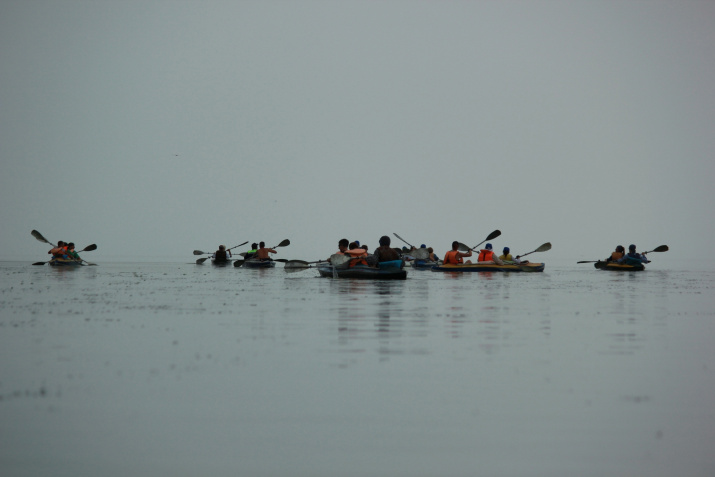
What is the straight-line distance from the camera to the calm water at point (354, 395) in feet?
22.6

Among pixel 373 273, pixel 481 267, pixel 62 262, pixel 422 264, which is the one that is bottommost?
pixel 373 273

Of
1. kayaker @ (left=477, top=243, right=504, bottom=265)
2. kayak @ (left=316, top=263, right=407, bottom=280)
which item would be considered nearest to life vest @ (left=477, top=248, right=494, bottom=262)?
kayaker @ (left=477, top=243, right=504, bottom=265)

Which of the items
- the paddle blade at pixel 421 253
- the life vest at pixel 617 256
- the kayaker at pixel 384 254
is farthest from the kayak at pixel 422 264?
the kayaker at pixel 384 254

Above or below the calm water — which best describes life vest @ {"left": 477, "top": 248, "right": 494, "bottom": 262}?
above

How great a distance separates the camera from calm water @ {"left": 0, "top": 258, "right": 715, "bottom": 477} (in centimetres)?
688

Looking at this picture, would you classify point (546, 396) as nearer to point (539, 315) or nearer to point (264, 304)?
point (539, 315)

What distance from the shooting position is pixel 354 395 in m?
9.30

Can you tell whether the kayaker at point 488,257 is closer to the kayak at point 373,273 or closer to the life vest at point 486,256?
the life vest at point 486,256

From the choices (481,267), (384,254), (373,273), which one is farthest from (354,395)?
(481,267)

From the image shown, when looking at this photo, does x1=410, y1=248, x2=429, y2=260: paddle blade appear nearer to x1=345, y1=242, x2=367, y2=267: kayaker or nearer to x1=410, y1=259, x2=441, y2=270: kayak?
x1=410, y1=259, x2=441, y2=270: kayak

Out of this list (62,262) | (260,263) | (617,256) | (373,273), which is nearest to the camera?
(373,273)

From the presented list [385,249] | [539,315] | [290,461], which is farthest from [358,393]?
[385,249]

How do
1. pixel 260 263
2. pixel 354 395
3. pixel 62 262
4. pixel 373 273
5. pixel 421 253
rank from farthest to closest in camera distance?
1. pixel 421 253
2. pixel 260 263
3. pixel 62 262
4. pixel 373 273
5. pixel 354 395

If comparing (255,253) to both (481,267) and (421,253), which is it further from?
(481,267)
